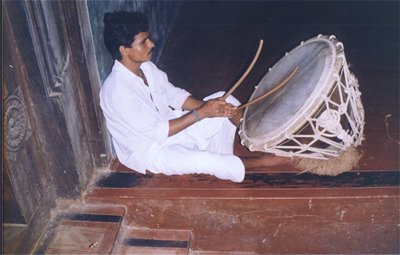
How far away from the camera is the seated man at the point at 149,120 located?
245cm

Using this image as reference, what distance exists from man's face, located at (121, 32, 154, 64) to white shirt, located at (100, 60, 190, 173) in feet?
0.29

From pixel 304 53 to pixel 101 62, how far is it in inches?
56.3

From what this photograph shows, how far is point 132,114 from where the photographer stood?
95.7 inches

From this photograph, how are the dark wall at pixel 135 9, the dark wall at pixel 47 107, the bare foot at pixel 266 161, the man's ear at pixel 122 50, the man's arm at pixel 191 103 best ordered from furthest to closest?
the man's arm at pixel 191 103
the bare foot at pixel 266 161
the dark wall at pixel 135 9
the man's ear at pixel 122 50
the dark wall at pixel 47 107

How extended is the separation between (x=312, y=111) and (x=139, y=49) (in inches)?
45.7

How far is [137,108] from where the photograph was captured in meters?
2.45

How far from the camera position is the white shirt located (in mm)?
2439

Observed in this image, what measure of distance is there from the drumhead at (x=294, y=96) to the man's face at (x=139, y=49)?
32.6 inches

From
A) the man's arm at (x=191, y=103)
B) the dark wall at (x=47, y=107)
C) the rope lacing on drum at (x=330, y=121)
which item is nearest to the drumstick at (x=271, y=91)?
the rope lacing on drum at (x=330, y=121)

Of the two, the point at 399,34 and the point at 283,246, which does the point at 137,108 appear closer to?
the point at 283,246

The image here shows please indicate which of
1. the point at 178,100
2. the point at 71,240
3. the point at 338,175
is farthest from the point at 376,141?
the point at 71,240

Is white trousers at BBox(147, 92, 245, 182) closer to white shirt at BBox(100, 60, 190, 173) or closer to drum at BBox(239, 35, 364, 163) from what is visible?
white shirt at BBox(100, 60, 190, 173)

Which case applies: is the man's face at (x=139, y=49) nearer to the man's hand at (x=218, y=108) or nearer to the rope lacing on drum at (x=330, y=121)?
the man's hand at (x=218, y=108)

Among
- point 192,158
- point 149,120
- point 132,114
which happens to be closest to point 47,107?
point 132,114
